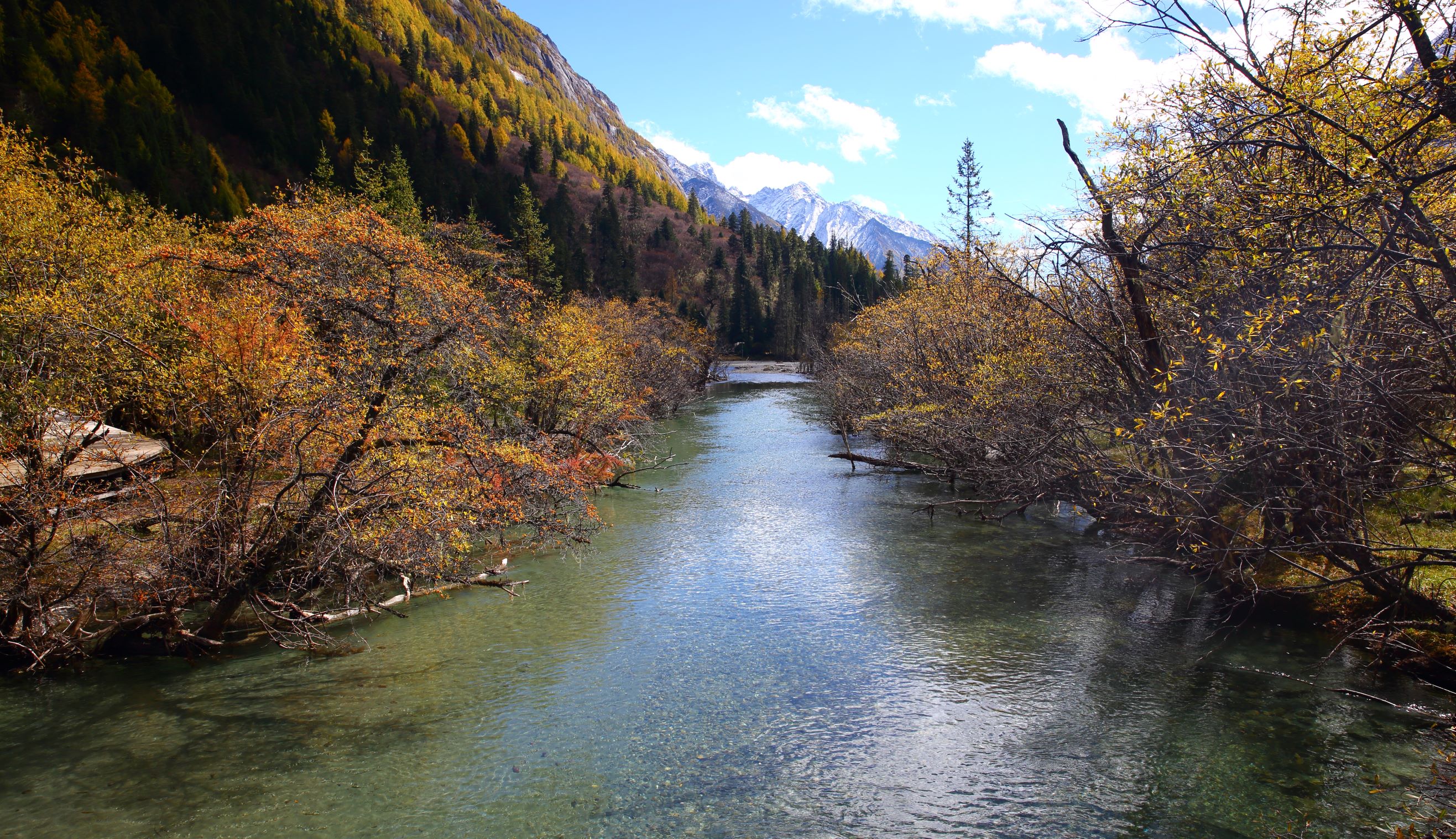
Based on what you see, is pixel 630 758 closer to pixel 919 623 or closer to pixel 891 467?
pixel 919 623

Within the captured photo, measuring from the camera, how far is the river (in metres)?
7.92

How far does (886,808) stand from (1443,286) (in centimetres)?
838

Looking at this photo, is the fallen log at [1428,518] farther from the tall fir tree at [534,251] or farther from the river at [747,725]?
the tall fir tree at [534,251]

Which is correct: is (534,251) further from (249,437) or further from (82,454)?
(249,437)

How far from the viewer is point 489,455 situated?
13930 millimetres

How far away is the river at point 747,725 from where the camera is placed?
792cm

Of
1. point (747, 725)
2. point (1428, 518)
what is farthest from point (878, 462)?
point (747, 725)

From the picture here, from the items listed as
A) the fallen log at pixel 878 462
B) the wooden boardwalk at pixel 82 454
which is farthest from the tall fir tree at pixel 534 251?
the wooden boardwalk at pixel 82 454

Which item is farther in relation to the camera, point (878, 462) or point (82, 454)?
point (878, 462)

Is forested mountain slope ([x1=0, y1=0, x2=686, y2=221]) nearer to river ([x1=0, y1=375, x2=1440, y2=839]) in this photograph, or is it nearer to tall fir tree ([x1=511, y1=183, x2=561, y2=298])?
tall fir tree ([x1=511, y1=183, x2=561, y2=298])

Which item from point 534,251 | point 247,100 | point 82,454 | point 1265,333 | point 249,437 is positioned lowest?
point 82,454

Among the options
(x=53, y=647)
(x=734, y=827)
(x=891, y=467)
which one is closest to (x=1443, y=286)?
(x=734, y=827)

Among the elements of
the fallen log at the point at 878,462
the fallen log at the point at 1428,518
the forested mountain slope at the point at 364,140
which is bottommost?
the fallen log at the point at 878,462

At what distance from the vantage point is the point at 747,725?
9883 mm
